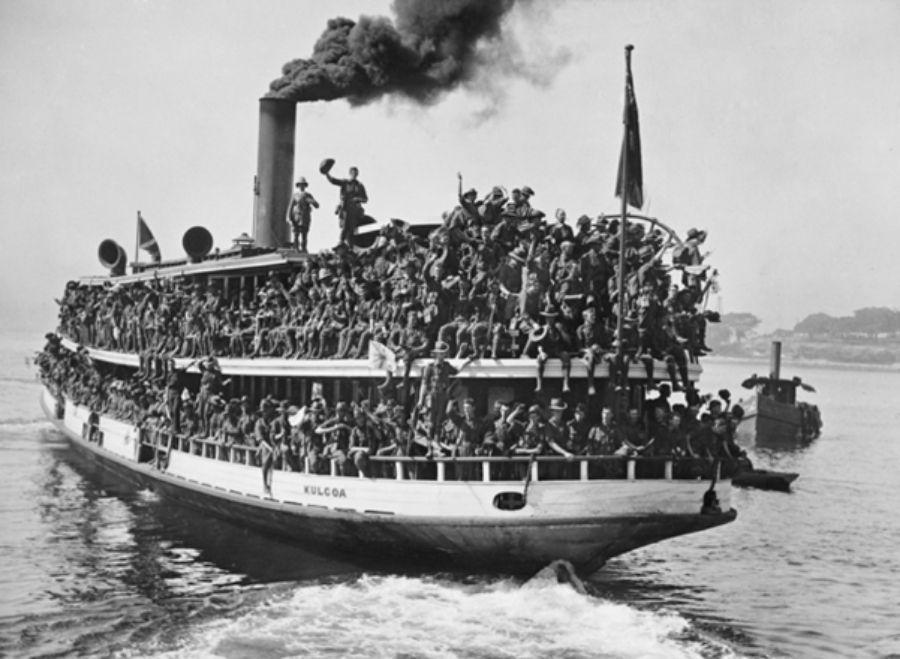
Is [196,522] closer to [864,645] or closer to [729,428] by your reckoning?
[729,428]

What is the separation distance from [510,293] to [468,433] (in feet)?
7.62

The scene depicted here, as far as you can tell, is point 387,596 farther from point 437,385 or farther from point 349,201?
point 349,201

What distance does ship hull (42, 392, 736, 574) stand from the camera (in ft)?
51.5

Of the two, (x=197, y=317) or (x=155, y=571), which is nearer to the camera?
(x=155, y=571)

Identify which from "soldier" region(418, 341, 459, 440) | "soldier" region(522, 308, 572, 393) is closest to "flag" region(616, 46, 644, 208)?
"soldier" region(522, 308, 572, 393)

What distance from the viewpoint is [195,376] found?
995 inches

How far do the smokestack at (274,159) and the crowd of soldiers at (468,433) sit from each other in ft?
26.5

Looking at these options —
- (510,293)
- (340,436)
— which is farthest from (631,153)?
(340,436)

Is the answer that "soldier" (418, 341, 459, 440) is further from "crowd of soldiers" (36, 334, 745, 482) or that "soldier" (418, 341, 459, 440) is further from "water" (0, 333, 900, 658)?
"water" (0, 333, 900, 658)

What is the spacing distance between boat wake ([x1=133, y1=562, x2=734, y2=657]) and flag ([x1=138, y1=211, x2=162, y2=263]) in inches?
820

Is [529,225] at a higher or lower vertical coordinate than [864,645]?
higher

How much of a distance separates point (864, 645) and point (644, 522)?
14.2 feet

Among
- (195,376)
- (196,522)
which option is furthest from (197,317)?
(196,522)

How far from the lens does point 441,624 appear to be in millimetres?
14875
